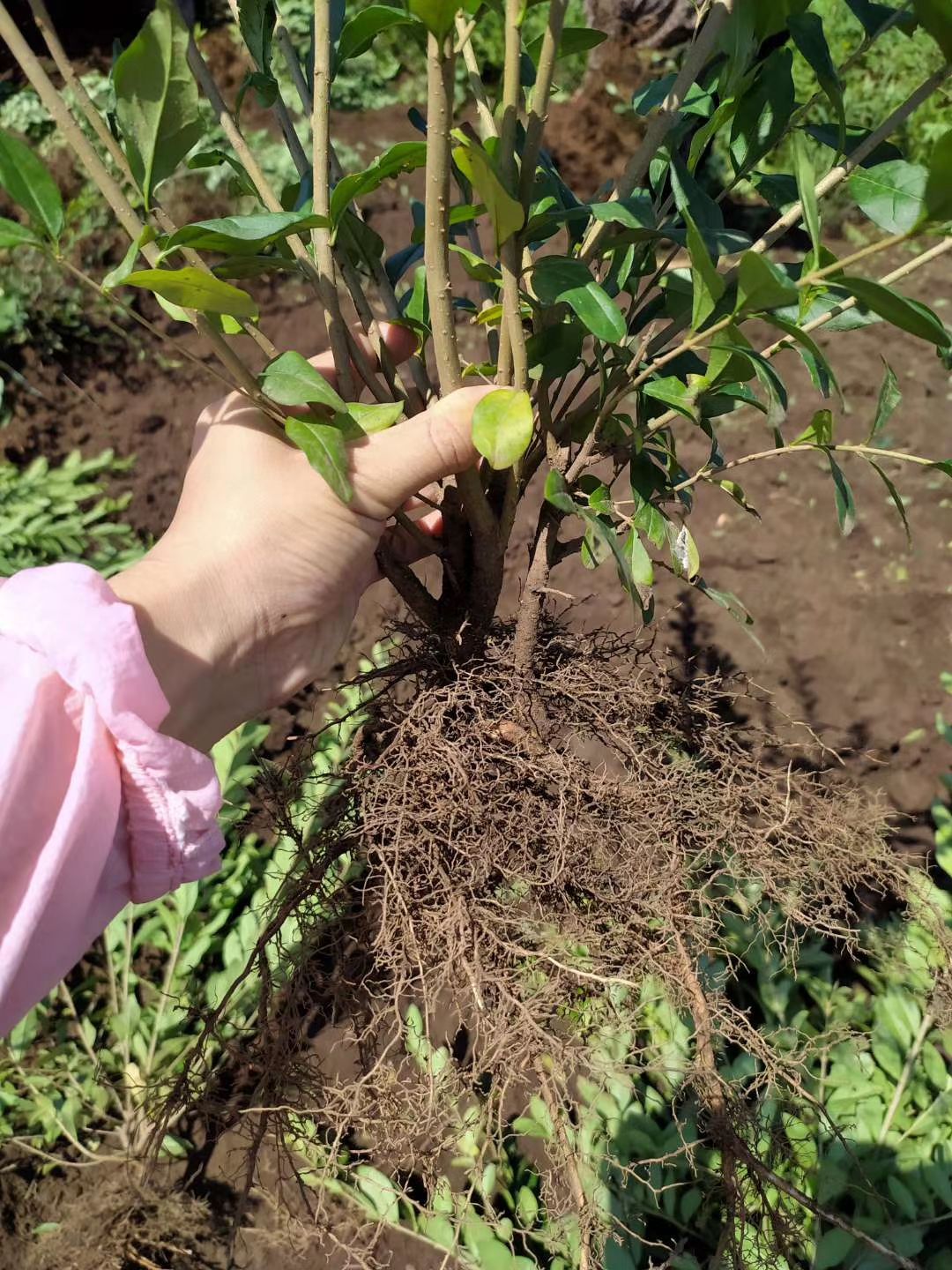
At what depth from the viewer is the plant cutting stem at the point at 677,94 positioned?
722mm

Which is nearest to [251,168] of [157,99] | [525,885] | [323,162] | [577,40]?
[323,162]

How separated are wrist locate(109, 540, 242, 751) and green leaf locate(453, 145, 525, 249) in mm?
460

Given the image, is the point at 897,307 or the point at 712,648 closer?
the point at 897,307

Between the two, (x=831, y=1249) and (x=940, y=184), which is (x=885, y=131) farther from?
(x=831, y=1249)

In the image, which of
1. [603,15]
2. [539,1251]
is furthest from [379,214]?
[539,1251]

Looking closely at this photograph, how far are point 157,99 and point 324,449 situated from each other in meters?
0.29

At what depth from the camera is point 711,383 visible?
32.2 inches

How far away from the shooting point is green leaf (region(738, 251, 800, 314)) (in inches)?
23.4

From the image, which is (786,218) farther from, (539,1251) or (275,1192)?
(275,1192)

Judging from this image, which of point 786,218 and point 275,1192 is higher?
point 786,218

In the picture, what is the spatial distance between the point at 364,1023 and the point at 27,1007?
483 millimetres

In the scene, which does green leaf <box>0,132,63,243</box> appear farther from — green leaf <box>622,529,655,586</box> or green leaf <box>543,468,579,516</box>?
green leaf <box>622,529,655,586</box>

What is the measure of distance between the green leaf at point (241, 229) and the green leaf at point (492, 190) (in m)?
0.12

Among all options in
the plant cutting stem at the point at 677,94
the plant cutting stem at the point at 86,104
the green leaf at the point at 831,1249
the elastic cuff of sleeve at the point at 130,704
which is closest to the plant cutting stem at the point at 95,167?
the plant cutting stem at the point at 86,104
